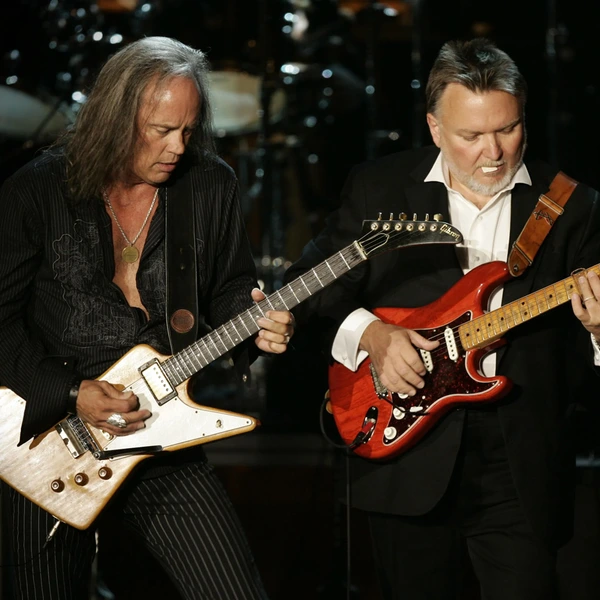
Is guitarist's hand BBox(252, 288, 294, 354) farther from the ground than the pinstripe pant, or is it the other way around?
guitarist's hand BBox(252, 288, 294, 354)

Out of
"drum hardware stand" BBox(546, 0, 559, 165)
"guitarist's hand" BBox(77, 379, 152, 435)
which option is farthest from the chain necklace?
"drum hardware stand" BBox(546, 0, 559, 165)

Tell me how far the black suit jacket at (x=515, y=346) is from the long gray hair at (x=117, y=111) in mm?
680

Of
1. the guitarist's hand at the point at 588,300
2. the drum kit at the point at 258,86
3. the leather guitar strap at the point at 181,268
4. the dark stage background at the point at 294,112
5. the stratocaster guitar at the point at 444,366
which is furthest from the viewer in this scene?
the drum kit at the point at 258,86

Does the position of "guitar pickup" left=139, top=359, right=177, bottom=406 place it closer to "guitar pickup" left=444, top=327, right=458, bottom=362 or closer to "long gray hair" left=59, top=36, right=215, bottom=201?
"long gray hair" left=59, top=36, right=215, bottom=201

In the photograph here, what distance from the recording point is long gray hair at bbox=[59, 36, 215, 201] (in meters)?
2.88

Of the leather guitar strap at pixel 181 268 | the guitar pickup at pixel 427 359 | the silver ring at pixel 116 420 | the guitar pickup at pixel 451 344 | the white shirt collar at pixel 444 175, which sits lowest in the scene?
the silver ring at pixel 116 420

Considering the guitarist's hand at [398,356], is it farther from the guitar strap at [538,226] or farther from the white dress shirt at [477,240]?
the guitar strap at [538,226]

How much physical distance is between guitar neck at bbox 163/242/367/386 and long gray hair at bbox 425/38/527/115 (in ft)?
2.10

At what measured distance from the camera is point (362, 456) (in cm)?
289

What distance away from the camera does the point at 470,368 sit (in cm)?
273

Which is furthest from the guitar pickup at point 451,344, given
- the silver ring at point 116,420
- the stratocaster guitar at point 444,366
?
the silver ring at point 116,420

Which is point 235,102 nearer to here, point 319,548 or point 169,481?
point 319,548

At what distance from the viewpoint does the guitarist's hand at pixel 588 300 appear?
2.52 metres

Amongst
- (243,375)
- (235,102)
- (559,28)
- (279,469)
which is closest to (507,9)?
(559,28)
